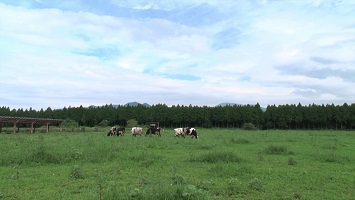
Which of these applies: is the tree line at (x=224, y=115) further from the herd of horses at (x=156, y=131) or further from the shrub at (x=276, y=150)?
the shrub at (x=276, y=150)

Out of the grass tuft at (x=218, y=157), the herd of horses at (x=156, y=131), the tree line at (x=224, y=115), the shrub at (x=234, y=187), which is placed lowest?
the shrub at (x=234, y=187)

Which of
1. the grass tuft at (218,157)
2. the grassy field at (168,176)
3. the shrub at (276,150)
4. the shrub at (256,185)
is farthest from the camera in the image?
the shrub at (276,150)

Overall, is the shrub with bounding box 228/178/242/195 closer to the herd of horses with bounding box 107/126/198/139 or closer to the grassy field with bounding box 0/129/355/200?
the grassy field with bounding box 0/129/355/200

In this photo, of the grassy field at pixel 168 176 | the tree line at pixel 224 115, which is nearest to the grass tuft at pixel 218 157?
the grassy field at pixel 168 176

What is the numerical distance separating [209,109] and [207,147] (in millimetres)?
84849

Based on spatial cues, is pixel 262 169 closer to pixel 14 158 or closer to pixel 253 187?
pixel 253 187

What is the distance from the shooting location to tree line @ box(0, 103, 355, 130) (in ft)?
310

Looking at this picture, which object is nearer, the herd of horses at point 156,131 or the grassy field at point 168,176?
the grassy field at point 168,176

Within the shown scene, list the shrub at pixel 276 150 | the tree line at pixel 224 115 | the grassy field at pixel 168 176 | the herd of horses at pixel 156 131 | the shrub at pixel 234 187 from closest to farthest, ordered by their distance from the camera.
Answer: the grassy field at pixel 168 176 < the shrub at pixel 234 187 < the shrub at pixel 276 150 < the herd of horses at pixel 156 131 < the tree line at pixel 224 115

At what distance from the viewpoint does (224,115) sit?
334 feet

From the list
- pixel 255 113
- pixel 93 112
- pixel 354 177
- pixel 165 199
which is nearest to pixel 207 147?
pixel 354 177

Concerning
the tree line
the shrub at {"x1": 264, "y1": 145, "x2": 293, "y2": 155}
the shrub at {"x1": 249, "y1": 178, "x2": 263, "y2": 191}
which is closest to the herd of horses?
the shrub at {"x1": 264, "y1": 145, "x2": 293, "y2": 155}

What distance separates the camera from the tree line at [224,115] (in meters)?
94.6

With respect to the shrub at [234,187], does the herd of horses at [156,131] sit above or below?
above
